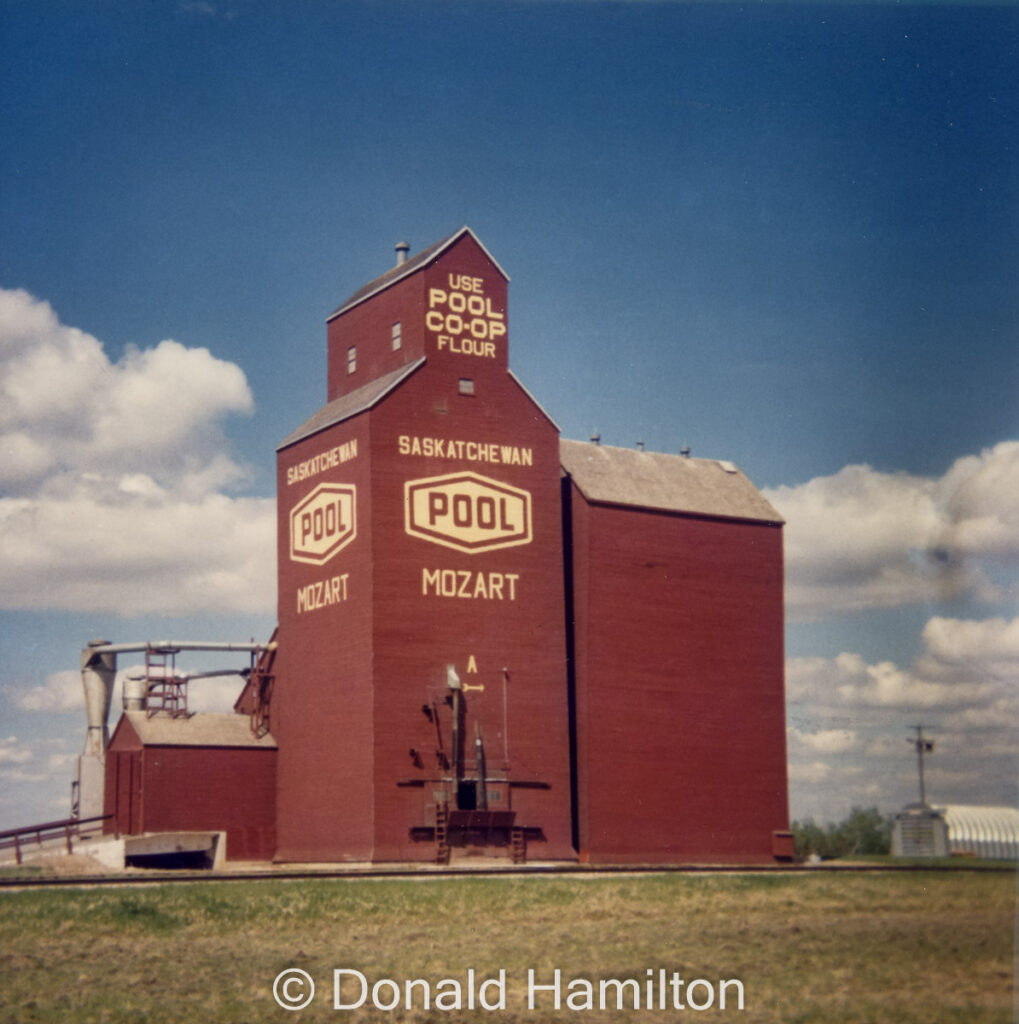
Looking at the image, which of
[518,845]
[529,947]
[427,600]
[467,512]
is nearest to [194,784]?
[427,600]

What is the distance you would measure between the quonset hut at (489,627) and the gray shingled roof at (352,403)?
0.38 ft

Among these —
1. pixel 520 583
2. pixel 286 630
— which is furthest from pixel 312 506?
pixel 520 583

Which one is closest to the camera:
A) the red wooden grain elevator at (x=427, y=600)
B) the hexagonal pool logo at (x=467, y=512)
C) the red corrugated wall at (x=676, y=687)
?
the red wooden grain elevator at (x=427, y=600)

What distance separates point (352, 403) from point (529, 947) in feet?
83.3

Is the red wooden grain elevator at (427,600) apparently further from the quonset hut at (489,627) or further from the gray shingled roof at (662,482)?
the gray shingled roof at (662,482)

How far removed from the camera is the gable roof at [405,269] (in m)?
43.5

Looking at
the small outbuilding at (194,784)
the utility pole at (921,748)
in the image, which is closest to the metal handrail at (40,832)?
the small outbuilding at (194,784)

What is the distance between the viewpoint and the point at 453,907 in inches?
979

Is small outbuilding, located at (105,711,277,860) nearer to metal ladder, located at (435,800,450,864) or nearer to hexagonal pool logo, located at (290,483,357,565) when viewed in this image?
hexagonal pool logo, located at (290,483,357,565)

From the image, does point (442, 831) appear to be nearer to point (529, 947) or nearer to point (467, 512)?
point (467, 512)

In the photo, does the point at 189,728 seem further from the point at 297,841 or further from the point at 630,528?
the point at 630,528

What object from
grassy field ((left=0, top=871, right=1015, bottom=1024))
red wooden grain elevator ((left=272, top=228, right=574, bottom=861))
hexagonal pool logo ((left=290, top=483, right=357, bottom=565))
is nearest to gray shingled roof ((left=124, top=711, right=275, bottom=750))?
red wooden grain elevator ((left=272, top=228, right=574, bottom=861))

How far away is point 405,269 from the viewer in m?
44.6

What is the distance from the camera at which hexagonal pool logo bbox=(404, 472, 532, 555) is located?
134 feet
